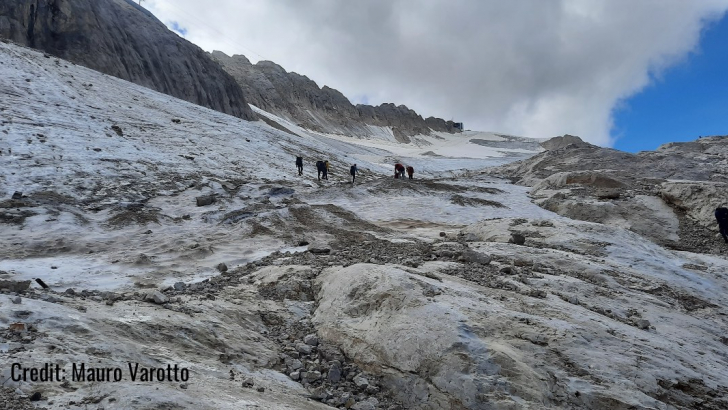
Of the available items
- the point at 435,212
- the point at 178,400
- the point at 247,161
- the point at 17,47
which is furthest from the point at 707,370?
the point at 17,47

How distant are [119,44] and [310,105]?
73675mm

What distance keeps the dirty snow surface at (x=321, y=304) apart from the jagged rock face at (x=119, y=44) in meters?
32.1

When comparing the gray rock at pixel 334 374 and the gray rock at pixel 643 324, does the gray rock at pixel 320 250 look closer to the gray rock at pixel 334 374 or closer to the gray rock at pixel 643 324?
the gray rock at pixel 334 374

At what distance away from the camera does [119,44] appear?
164 feet

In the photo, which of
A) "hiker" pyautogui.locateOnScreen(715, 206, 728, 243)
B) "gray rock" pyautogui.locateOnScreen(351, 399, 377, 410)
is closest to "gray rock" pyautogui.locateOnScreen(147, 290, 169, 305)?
"gray rock" pyautogui.locateOnScreen(351, 399, 377, 410)

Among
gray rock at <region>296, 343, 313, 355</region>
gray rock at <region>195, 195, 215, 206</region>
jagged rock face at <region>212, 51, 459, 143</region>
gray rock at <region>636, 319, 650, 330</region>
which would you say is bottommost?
gray rock at <region>296, 343, 313, 355</region>

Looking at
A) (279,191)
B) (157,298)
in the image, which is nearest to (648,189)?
(279,191)

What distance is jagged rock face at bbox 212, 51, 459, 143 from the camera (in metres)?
110

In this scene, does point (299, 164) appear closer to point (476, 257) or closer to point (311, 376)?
point (476, 257)

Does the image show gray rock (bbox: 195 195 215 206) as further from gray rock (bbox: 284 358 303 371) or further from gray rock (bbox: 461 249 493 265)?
gray rock (bbox: 284 358 303 371)

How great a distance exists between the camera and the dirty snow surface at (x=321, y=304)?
15.4 ft

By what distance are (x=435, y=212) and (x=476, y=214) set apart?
1.96 meters

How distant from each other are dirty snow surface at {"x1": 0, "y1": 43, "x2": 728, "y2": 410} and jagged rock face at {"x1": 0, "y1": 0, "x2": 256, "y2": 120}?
1265 inches

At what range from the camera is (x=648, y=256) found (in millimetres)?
11750
